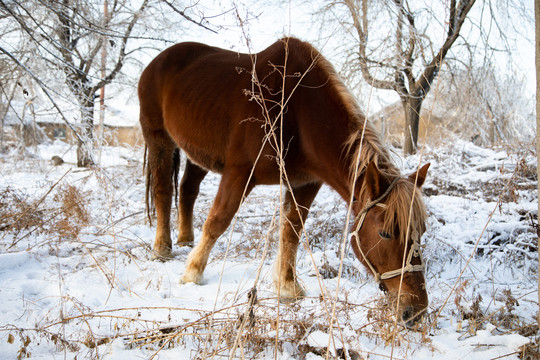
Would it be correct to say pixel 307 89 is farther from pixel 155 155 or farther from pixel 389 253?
pixel 155 155

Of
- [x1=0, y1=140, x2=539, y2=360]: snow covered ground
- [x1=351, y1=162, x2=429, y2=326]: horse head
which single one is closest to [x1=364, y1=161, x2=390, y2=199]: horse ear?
[x1=351, y1=162, x2=429, y2=326]: horse head

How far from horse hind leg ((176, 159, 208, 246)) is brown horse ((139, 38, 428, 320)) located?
13 mm

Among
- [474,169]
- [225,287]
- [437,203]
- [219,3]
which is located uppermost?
[219,3]

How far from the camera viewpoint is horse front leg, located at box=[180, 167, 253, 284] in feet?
9.25

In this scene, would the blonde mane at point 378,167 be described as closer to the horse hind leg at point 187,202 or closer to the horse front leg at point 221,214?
the horse front leg at point 221,214

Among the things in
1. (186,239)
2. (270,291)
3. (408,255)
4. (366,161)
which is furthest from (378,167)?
(186,239)

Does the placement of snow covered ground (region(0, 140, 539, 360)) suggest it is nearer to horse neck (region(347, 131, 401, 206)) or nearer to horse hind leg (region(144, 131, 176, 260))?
horse hind leg (region(144, 131, 176, 260))

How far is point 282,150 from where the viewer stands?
2.02 m

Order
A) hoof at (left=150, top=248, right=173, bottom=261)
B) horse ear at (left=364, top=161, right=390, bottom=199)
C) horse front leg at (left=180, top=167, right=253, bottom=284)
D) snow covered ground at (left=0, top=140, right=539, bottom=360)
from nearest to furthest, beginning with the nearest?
snow covered ground at (left=0, top=140, right=539, bottom=360), horse ear at (left=364, top=161, right=390, bottom=199), horse front leg at (left=180, top=167, right=253, bottom=284), hoof at (left=150, top=248, right=173, bottom=261)

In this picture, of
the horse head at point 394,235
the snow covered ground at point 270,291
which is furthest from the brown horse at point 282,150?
the snow covered ground at point 270,291

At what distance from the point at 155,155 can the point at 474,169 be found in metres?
4.71

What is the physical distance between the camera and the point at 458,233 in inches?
151

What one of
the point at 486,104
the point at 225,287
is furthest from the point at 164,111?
the point at 486,104

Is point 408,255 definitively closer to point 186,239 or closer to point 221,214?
point 221,214
